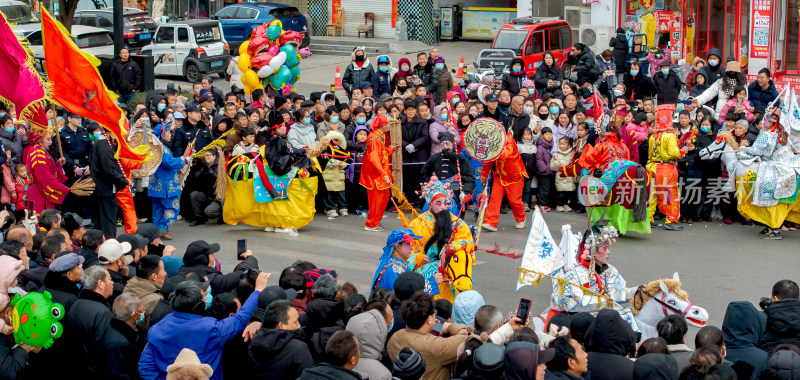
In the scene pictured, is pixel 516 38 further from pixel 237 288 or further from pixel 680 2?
pixel 237 288

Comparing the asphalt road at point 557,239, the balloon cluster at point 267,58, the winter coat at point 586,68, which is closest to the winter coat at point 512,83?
the winter coat at point 586,68

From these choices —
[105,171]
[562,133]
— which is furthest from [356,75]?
[105,171]

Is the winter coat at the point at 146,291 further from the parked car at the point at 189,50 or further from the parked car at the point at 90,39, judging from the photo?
the parked car at the point at 90,39

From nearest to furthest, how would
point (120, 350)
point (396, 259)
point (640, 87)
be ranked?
point (120, 350) → point (396, 259) → point (640, 87)

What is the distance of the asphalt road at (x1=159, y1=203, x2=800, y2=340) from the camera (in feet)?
35.2

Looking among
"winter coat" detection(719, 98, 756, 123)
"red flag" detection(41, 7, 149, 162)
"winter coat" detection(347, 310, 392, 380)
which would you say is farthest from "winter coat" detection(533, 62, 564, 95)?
"winter coat" detection(347, 310, 392, 380)

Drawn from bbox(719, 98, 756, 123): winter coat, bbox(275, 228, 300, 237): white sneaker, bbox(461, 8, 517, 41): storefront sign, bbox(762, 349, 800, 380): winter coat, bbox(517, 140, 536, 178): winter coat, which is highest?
bbox(461, 8, 517, 41): storefront sign

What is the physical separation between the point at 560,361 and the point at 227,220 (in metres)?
7.95

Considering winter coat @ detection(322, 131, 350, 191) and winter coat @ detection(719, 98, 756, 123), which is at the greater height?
winter coat @ detection(719, 98, 756, 123)

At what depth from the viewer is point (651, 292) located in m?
7.99

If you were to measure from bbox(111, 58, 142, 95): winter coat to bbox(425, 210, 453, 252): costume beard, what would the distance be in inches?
421

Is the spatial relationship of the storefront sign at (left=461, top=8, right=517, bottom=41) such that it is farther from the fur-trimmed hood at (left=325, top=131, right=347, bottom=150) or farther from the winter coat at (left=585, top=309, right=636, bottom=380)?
the winter coat at (left=585, top=309, right=636, bottom=380)

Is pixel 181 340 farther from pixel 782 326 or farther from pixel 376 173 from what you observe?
pixel 376 173

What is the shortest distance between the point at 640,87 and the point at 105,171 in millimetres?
10254
